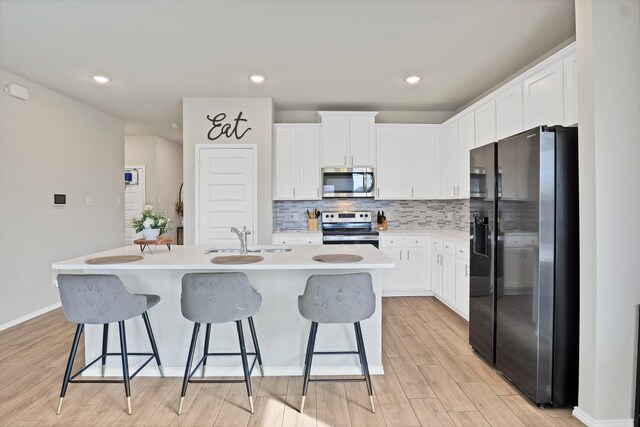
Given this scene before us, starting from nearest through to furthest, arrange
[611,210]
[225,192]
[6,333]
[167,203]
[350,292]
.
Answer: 1. [611,210]
2. [350,292]
3. [6,333]
4. [225,192]
5. [167,203]

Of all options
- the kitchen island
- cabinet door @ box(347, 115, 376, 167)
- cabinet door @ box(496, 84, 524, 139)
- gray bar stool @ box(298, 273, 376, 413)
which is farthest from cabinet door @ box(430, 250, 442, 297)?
gray bar stool @ box(298, 273, 376, 413)

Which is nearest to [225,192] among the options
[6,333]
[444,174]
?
[6,333]

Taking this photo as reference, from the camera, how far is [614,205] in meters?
1.87

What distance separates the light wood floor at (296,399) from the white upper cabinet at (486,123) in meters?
2.06

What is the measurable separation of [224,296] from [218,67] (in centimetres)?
245

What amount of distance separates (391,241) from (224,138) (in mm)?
2533

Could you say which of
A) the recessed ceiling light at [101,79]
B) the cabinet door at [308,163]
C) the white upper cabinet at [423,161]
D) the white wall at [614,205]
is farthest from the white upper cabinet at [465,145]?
the recessed ceiling light at [101,79]

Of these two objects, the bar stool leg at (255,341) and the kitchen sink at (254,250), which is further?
the kitchen sink at (254,250)

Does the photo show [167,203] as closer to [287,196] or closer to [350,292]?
[287,196]

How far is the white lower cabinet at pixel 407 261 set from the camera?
14.8 ft

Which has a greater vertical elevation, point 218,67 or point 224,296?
point 218,67

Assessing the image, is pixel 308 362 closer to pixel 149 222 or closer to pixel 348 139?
pixel 149 222

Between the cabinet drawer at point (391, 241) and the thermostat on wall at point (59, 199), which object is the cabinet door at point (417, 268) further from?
the thermostat on wall at point (59, 199)

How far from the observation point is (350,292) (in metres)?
1.99
